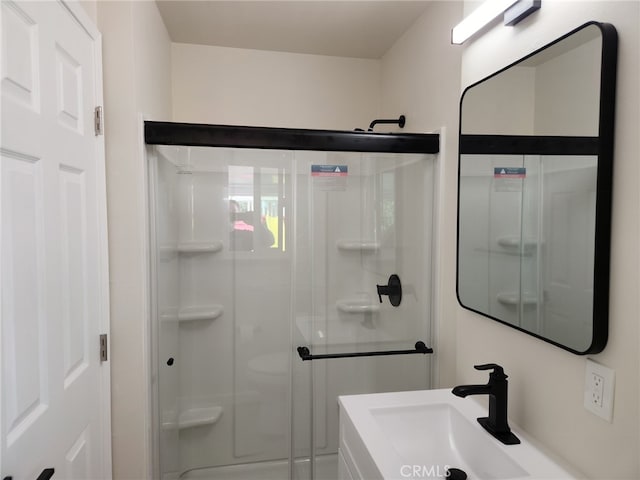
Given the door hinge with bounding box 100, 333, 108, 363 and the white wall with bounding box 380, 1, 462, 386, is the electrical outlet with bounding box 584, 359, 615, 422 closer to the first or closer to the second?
the white wall with bounding box 380, 1, 462, 386

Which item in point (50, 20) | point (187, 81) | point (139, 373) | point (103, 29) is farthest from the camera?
point (187, 81)

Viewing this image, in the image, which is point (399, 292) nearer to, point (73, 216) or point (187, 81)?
point (73, 216)

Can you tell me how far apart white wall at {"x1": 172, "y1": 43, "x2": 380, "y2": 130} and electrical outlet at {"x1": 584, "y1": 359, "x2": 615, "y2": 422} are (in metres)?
2.07

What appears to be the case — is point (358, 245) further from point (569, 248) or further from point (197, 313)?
point (569, 248)

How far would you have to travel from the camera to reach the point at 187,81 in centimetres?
245

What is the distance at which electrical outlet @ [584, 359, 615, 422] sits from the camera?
94 cm

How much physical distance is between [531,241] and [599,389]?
429mm

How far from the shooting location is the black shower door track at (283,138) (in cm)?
165

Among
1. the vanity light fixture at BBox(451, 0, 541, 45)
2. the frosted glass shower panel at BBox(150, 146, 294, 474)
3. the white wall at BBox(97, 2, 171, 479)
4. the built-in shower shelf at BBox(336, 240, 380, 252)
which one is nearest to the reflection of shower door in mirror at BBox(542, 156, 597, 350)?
the vanity light fixture at BBox(451, 0, 541, 45)

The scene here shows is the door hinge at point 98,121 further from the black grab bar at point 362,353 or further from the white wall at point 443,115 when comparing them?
the white wall at point 443,115

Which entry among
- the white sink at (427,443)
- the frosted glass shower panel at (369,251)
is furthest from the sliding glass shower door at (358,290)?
the white sink at (427,443)

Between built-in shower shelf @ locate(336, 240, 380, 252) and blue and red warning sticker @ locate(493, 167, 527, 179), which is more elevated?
blue and red warning sticker @ locate(493, 167, 527, 179)

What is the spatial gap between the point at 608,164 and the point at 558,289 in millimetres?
354

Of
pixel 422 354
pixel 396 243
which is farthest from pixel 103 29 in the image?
pixel 422 354
